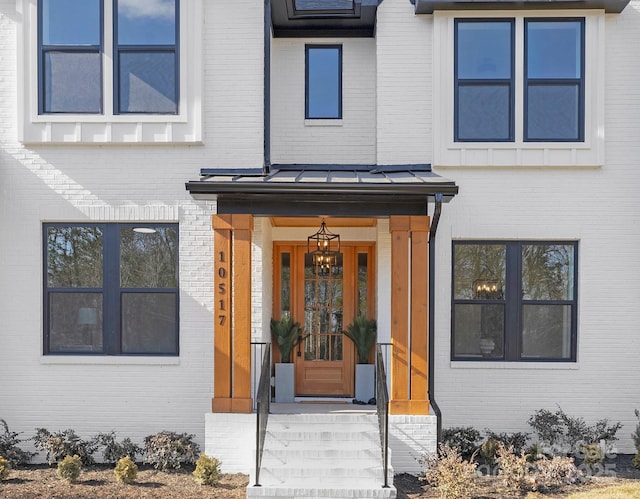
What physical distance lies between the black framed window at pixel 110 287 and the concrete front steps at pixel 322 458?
217 centimetres

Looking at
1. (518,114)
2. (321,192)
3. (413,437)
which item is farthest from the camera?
(518,114)

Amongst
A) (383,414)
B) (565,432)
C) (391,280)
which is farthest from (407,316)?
(565,432)

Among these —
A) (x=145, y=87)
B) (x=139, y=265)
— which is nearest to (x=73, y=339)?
(x=139, y=265)

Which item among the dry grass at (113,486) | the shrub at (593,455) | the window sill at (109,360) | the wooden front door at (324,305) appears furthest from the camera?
the wooden front door at (324,305)

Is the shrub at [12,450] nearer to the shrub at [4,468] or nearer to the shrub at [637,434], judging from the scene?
the shrub at [4,468]

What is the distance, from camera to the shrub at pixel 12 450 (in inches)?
318

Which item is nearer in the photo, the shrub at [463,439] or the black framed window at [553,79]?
the shrub at [463,439]

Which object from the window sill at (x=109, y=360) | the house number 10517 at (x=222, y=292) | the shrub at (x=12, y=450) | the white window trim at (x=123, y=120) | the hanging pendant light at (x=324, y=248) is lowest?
the shrub at (x=12, y=450)

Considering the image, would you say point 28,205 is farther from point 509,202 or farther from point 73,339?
point 509,202

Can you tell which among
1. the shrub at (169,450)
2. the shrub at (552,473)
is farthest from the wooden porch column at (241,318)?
the shrub at (552,473)

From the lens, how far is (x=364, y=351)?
30.8 ft

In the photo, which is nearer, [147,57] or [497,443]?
[497,443]

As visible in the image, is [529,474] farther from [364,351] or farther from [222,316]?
[222,316]

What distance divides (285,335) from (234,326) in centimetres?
179
